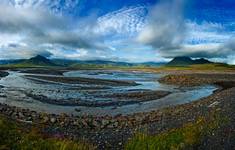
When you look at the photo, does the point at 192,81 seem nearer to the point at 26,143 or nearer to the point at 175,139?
the point at 175,139

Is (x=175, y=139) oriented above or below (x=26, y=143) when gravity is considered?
below

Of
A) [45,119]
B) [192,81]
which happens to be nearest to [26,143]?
[45,119]

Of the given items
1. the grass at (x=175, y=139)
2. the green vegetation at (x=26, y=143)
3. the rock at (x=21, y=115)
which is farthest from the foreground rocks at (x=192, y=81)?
the green vegetation at (x=26, y=143)

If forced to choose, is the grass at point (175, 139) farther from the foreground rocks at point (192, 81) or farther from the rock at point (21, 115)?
the foreground rocks at point (192, 81)

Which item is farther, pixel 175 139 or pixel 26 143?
pixel 175 139

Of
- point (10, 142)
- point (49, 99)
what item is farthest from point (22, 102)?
point (10, 142)

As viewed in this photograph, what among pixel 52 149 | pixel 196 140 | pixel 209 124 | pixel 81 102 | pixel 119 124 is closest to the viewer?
pixel 52 149

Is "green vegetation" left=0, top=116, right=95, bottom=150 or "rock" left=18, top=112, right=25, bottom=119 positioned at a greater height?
"green vegetation" left=0, top=116, right=95, bottom=150

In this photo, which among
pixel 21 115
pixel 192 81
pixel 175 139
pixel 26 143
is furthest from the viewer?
pixel 192 81

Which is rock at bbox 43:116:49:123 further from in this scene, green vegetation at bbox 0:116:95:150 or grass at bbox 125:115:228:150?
grass at bbox 125:115:228:150

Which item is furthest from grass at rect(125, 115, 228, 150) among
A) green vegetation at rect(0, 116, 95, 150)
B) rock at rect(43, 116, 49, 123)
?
rock at rect(43, 116, 49, 123)

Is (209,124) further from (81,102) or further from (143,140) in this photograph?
(81,102)

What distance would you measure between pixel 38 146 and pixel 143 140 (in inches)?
208

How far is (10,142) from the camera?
41.5ft
